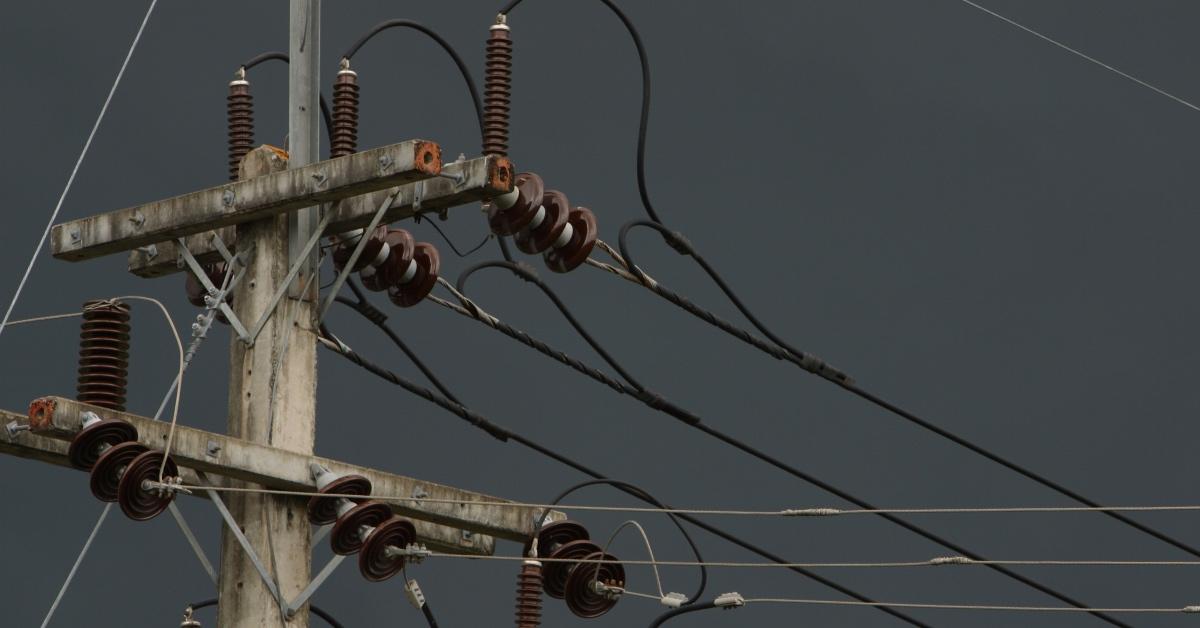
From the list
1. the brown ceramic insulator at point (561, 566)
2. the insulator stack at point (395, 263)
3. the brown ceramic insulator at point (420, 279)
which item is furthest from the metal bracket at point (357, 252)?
the brown ceramic insulator at point (561, 566)

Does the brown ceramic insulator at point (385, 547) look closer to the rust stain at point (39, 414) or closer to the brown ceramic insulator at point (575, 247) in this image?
the rust stain at point (39, 414)

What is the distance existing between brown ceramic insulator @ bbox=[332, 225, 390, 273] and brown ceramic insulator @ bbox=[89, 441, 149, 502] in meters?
2.11

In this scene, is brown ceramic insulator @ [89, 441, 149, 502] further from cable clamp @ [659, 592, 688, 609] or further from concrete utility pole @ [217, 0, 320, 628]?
cable clamp @ [659, 592, 688, 609]

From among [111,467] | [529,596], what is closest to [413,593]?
[529,596]

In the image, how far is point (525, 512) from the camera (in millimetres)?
16438

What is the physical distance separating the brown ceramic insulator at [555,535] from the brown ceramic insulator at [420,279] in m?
1.74

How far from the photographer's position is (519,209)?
16.5 m

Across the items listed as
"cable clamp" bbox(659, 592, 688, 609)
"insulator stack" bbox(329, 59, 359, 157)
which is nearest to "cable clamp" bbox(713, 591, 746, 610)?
A: "cable clamp" bbox(659, 592, 688, 609)

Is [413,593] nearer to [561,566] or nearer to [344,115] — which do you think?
[561,566]

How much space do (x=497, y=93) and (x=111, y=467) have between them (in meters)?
3.32

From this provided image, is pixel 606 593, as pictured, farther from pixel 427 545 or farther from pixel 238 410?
pixel 238 410

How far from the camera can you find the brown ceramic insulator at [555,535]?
16.6 metres

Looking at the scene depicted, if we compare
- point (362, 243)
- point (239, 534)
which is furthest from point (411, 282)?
point (239, 534)

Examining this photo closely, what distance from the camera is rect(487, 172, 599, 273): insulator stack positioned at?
16438mm
